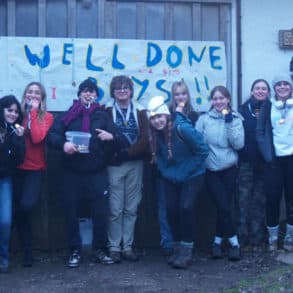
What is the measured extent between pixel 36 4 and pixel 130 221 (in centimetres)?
257

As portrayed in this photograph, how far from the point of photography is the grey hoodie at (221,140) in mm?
7160

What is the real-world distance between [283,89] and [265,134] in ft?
1.62

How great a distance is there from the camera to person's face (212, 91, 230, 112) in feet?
23.6

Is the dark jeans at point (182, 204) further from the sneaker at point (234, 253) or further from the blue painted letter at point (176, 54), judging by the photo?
the blue painted letter at point (176, 54)

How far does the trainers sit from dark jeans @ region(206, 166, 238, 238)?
120 centimetres

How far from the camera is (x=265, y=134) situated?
7.34 metres

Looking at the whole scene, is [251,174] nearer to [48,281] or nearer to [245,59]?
[245,59]

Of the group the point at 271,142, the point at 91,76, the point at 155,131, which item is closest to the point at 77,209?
the point at 155,131

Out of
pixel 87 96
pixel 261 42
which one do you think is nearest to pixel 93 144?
pixel 87 96

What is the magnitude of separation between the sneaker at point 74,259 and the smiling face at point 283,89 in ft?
8.48

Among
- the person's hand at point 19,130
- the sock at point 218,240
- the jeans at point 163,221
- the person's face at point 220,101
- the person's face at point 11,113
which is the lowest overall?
the sock at point 218,240

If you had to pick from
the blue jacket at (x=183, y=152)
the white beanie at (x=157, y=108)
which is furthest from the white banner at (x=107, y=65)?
the blue jacket at (x=183, y=152)

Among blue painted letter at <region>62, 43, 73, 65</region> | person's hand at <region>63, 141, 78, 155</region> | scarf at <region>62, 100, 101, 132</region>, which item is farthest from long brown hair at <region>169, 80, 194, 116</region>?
blue painted letter at <region>62, 43, 73, 65</region>

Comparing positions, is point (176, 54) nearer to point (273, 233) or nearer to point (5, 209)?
point (273, 233)
